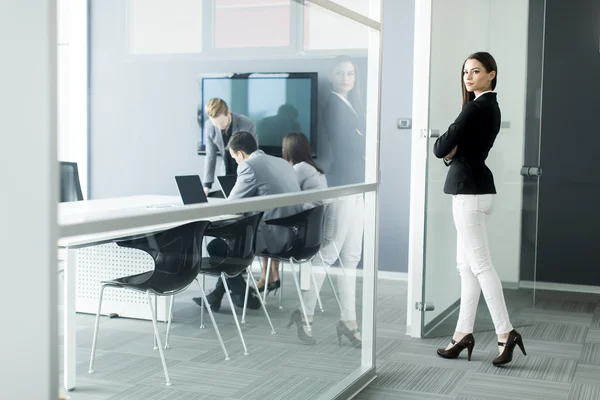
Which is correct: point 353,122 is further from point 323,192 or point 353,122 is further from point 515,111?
point 515,111

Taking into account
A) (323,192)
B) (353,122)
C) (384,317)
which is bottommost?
(384,317)

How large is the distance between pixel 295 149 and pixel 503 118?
252cm

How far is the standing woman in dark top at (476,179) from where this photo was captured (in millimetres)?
4059

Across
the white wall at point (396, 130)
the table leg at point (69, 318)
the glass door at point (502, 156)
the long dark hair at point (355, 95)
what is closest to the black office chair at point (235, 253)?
the table leg at point (69, 318)

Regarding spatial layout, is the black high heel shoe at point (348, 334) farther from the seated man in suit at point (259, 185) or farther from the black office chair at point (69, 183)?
the black office chair at point (69, 183)

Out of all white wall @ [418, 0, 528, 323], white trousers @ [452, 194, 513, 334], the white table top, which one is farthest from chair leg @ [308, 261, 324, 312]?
white wall @ [418, 0, 528, 323]

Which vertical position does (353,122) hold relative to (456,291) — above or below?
above

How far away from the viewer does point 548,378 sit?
12.9 feet

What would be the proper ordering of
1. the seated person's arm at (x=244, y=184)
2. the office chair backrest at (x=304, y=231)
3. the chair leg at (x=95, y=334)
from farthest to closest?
the office chair backrest at (x=304, y=231) → the seated person's arm at (x=244, y=184) → the chair leg at (x=95, y=334)

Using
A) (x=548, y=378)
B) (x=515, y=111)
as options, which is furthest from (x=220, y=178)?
(x=515, y=111)

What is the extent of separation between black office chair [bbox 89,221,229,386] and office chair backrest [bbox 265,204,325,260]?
0.54m

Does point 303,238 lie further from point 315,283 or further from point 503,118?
point 503,118

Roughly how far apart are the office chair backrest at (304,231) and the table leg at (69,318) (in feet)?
3.66

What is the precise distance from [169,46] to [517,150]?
11.3 ft
